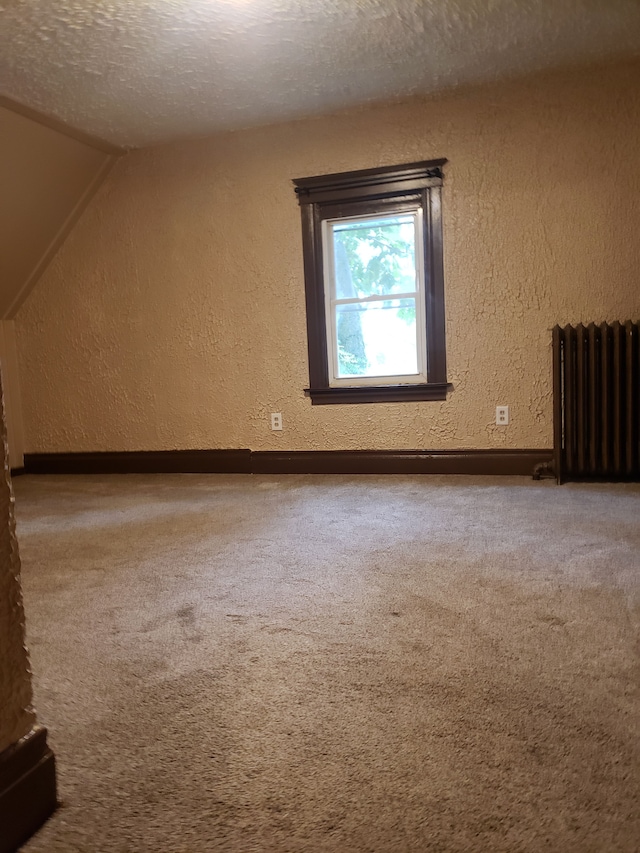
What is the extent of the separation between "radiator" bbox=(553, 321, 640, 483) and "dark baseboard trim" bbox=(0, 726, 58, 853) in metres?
2.83

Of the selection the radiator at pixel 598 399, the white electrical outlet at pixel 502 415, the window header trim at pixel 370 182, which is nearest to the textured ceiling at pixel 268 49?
the window header trim at pixel 370 182

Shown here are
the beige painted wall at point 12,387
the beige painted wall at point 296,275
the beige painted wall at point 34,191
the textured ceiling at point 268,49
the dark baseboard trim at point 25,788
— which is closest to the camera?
the dark baseboard trim at point 25,788

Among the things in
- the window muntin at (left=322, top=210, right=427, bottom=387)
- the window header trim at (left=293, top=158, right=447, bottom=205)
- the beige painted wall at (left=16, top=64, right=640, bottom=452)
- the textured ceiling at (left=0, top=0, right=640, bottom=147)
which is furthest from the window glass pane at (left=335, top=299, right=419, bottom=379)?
the textured ceiling at (left=0, top=0, right=640, bottom=147)

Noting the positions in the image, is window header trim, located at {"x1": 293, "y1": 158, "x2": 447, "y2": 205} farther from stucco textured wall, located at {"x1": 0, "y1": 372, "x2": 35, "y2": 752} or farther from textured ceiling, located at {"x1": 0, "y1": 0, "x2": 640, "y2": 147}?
stucco textured wall, located at {"x1": 0, "y1": 372, "x2": 35, "y2": 752}

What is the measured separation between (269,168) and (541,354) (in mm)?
1938

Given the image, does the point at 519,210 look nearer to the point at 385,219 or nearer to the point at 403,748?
the point at 385,219

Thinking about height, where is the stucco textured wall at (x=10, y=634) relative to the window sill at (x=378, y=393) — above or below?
below

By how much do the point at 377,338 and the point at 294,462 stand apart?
918 millimetres

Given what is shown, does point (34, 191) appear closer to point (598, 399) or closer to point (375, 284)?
point (375, 284)

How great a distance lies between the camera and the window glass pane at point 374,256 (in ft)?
12.0

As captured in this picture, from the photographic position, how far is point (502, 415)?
11.4 feet

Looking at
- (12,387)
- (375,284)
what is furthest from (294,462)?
(12,387)

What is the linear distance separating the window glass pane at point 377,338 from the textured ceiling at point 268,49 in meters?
1.14

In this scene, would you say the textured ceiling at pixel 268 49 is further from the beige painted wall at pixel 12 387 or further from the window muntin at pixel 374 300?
the beige painted wall at pixel 12 387
